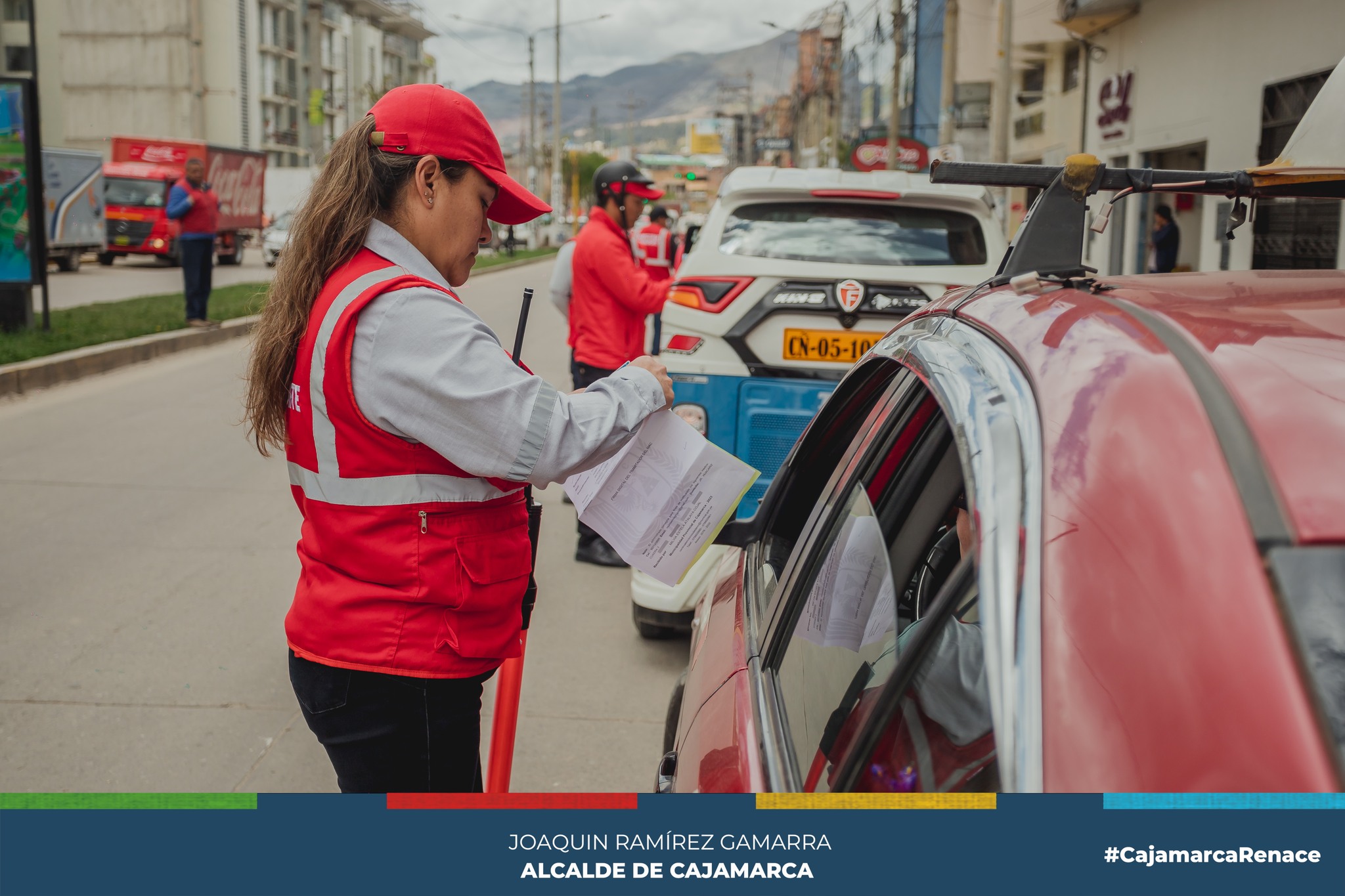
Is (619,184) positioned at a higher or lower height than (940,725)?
higher

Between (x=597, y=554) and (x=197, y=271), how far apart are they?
33.3 feet

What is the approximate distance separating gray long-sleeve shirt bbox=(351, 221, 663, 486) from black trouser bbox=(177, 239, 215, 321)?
1337 centimetres

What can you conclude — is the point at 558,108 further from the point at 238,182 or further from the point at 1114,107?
the point at 1114,107

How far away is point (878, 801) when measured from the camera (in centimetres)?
108

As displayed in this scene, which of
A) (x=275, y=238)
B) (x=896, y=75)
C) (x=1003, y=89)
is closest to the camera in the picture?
(x=1003, y=89)

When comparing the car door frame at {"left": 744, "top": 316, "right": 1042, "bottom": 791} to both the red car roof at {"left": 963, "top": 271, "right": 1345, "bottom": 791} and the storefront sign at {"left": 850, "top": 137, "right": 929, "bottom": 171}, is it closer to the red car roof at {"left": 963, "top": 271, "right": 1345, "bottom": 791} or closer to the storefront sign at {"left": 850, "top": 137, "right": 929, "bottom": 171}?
the red car roof at {"left": 963, "top": 271, "right": 1345, "bottom": 791}

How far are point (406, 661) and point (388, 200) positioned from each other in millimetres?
782

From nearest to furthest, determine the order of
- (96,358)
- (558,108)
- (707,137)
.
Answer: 1. (96,358)
2. (558,108)
3. (707,137)

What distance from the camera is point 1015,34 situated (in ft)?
87.7

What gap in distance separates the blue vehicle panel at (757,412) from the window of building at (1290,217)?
938cm

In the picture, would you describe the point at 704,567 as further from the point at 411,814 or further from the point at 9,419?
the point at 9,419

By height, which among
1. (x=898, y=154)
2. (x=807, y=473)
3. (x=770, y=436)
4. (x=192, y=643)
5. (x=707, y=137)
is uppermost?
(x=707, y=137)

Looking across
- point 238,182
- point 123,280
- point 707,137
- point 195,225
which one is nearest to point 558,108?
point 238,182

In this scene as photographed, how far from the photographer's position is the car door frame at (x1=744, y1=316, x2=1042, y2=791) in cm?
101
